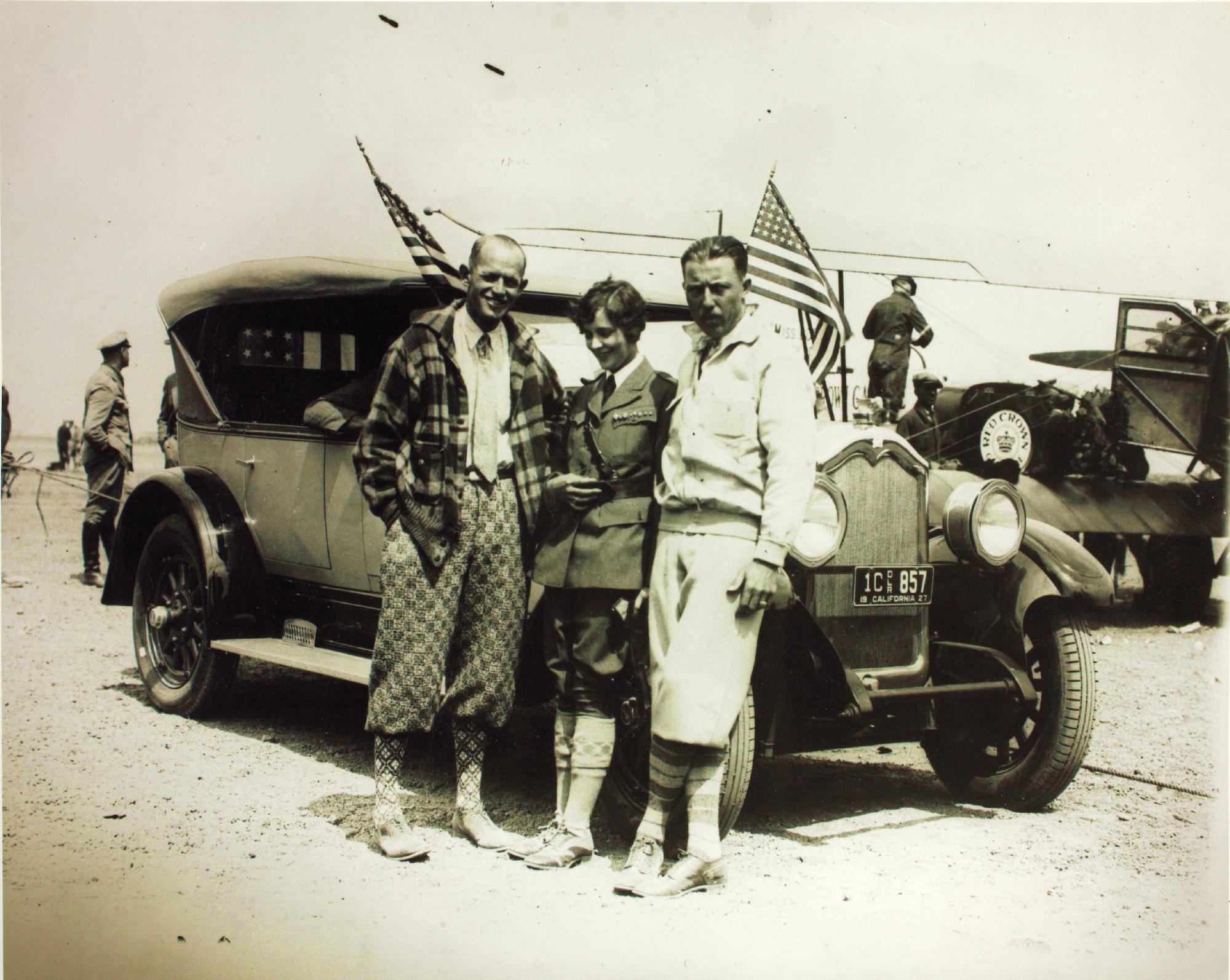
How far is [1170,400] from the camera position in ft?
27.3

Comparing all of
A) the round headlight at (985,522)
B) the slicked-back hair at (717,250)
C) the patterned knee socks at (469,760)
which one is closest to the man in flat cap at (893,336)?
the round headlight at (985,522)

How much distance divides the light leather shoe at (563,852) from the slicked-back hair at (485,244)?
1.74 m

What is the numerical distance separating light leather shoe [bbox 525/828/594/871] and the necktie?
3.65 feet

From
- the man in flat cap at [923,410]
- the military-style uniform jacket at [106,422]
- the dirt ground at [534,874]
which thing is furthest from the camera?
the man in flat cap at [923,410]

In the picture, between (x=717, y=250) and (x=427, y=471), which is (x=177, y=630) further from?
(x=717, y=250)

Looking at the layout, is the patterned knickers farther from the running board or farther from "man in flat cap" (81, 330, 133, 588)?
"man in flat cap" (81, 330, 133, 588)

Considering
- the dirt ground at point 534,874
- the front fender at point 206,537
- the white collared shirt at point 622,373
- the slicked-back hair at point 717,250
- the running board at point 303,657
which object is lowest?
the dirt ground at point 534,874

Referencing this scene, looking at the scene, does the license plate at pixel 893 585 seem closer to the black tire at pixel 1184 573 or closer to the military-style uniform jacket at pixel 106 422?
the military-style uniform jacket at pixel 106 422

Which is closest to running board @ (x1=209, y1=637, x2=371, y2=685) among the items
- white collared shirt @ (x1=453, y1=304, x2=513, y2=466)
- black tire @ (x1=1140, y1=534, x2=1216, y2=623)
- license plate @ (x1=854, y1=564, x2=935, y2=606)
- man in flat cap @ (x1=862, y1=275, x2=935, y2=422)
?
white collared shirt @ (x1=453, y1=304, x2=513, y2=466)

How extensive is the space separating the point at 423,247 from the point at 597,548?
1.34 meters

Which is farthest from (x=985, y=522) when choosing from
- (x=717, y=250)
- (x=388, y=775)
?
(x=388, y=775)

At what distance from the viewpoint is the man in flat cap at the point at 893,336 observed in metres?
7.72

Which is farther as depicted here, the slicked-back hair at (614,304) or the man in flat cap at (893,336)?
the man in flat cap at (893,336)

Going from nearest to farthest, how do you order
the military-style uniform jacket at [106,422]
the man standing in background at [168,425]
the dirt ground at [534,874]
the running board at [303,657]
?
the dirt ground at [534,874]
the running board at [303,657]
the military-style uniform jacket at [106,422]
the man standing in background at [168,425]
